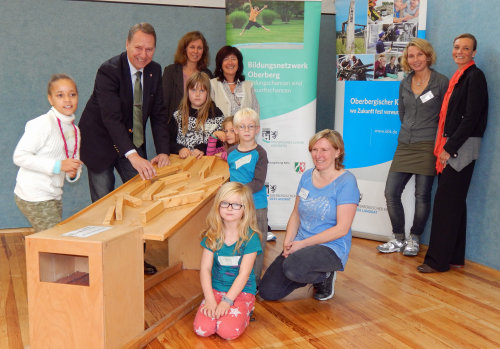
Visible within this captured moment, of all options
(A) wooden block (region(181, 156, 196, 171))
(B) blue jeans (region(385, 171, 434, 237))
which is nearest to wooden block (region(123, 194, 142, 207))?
(A) wooden block (region(181, 156, 196, 171))

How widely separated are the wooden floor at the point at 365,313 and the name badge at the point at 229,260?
1.24ft

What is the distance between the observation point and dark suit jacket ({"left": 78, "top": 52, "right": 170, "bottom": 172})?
9.70 ft

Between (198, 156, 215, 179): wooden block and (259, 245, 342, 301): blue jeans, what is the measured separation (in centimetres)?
73

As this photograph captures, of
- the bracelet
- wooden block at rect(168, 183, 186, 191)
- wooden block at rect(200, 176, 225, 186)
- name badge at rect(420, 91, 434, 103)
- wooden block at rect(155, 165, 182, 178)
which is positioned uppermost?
name badge at rect(420, 91, 434, 103)

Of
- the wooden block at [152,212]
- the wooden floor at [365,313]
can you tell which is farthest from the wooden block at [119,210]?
the wooden floor at [365,313]

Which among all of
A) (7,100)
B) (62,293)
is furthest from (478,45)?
(7,100)

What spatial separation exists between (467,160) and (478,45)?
0.94m

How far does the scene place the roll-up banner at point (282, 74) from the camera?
4.54m

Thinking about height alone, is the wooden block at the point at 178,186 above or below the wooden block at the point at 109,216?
above

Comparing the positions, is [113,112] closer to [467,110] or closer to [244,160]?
[244,160]

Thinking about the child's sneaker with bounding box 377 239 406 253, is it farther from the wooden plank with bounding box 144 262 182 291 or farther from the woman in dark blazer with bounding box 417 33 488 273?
the wooden plank with bounding box 144 262 182 291

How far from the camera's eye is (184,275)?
3480 millimetres

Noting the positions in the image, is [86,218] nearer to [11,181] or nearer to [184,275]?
[184,275]

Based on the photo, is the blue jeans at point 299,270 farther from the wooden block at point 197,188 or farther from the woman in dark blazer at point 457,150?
the woman in dark blazer at point 457,150
